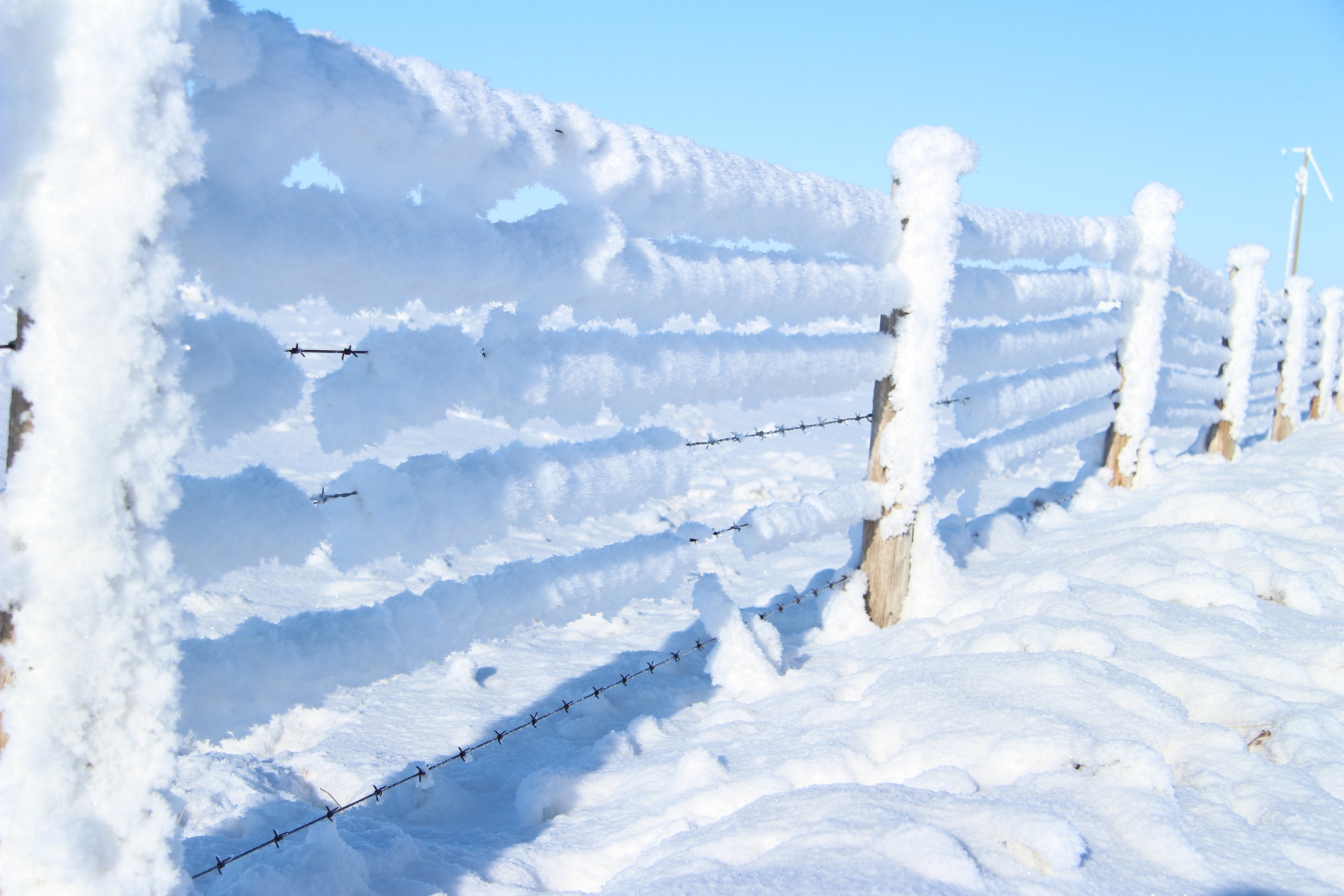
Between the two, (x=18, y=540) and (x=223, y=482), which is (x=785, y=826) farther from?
(x=18, y=540)

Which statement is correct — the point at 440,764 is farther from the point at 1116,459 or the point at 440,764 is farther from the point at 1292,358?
the point at 1292,358

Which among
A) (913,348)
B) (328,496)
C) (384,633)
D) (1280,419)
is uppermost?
(913,348)

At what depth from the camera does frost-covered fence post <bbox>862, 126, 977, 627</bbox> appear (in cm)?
301

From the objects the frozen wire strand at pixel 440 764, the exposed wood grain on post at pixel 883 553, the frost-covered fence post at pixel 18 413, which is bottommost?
the frozen wire strand at pixel 440 764

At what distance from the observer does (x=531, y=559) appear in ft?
7.34

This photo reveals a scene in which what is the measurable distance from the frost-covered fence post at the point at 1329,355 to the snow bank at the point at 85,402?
43.1 feet

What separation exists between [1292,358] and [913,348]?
29.0 ft

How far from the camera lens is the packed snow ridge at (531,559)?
42.6 inches

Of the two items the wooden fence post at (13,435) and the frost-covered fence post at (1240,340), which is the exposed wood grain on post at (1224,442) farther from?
the wooden fence post at (13,435)

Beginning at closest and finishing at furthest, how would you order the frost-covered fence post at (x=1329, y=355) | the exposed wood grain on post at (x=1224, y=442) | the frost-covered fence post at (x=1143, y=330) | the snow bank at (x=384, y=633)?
the snow bank at (x=384, y=633)
the frost-covered fence post at (x=1143, y=330)
the exposed wood grain on post at (x=1224, y=442)
the frost-covered fence post at (x=1329, y=355)

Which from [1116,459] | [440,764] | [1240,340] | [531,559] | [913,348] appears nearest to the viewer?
[440,764]

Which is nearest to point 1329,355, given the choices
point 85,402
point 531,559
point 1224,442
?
point 1224,442

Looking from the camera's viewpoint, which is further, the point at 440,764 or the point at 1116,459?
the point at 1116,459

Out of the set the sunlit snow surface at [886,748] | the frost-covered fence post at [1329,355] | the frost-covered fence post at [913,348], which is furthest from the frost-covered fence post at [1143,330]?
the frost-covered fence post at [1329,355]
